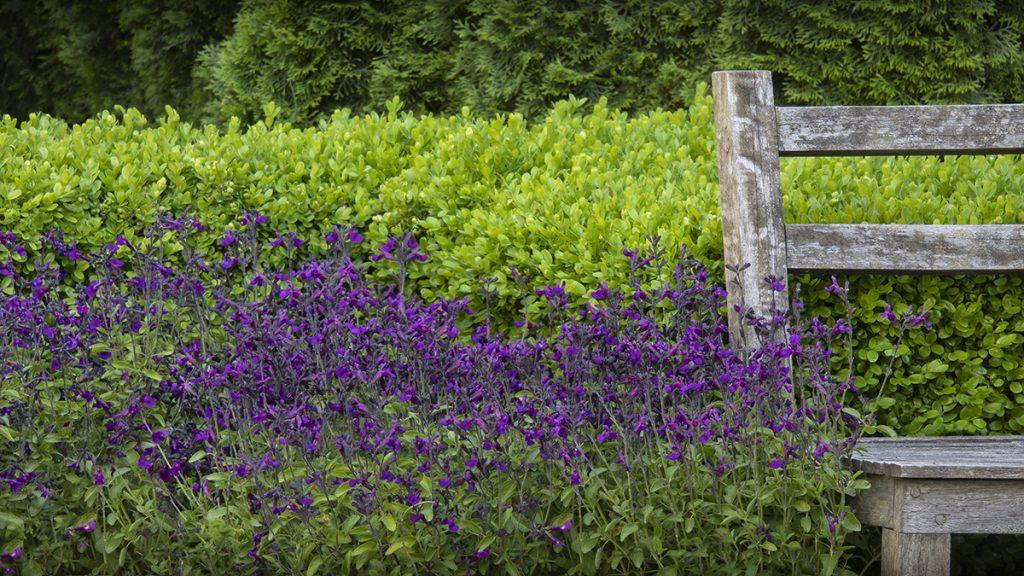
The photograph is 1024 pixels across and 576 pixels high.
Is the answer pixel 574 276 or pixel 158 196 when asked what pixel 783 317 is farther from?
pixel 158 196

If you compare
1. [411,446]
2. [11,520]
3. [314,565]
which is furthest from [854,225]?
[11,520]

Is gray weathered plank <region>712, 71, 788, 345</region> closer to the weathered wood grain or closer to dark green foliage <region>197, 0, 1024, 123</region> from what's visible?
the weathered wood grain

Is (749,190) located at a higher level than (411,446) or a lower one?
higher

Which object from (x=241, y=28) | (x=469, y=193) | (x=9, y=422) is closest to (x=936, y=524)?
(x=469, y=193)

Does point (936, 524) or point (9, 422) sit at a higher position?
point (9, 422)

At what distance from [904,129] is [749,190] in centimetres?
48

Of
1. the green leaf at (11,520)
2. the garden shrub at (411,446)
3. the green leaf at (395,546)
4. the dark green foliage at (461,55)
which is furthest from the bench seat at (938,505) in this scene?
the dark green foliage at (461,55)

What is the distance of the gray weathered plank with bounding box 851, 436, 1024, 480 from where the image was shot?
102 inches

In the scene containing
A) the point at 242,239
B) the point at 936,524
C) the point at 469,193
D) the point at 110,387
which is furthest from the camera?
the point at 469,193

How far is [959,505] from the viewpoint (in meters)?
2.64

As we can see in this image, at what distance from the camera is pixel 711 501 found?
2820 mm

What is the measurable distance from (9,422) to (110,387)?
0.26 m

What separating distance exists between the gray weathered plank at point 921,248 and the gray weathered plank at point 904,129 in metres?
0.27

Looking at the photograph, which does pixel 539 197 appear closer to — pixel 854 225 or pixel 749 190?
pixel 749 190
